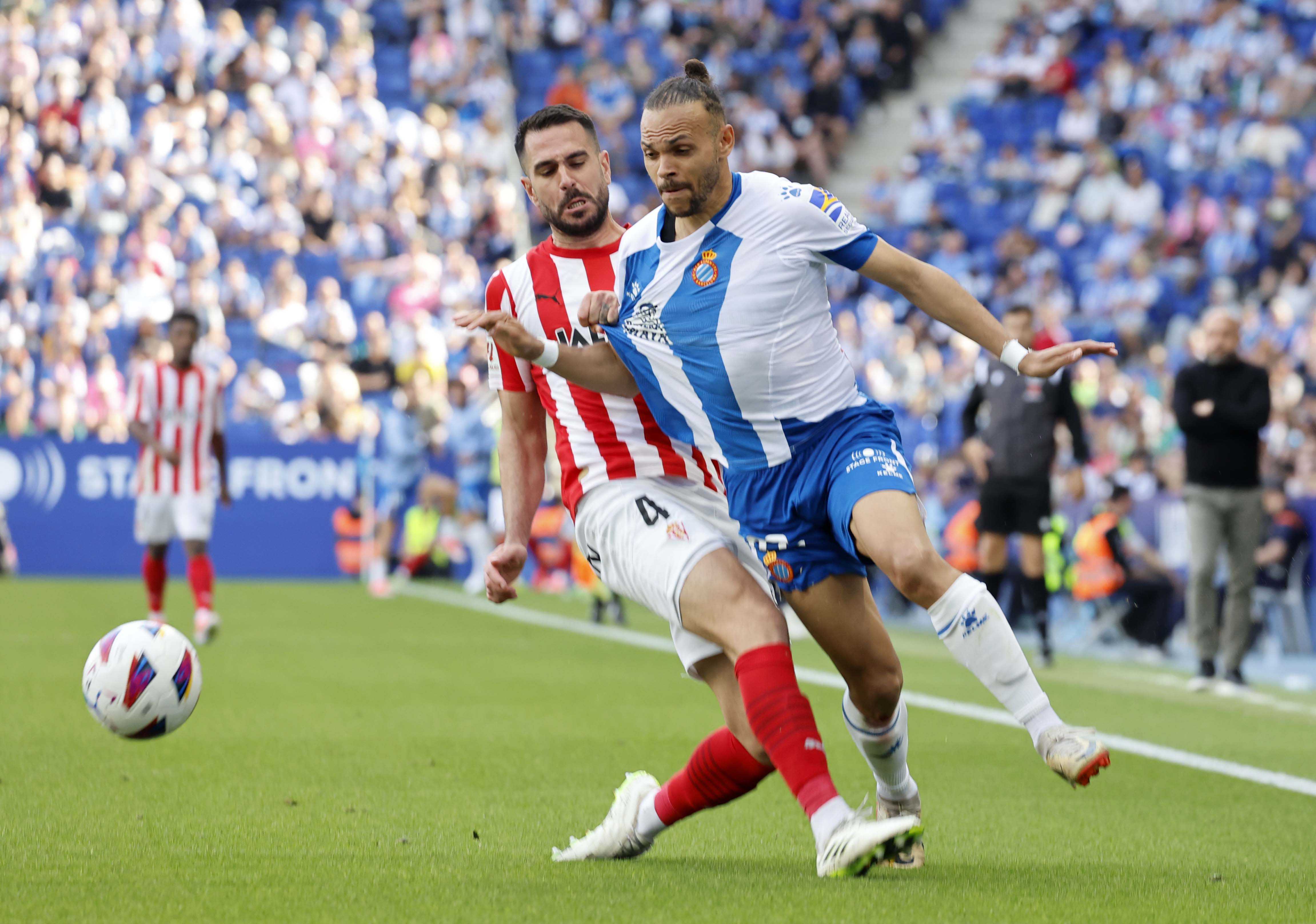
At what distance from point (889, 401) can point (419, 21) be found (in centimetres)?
1057

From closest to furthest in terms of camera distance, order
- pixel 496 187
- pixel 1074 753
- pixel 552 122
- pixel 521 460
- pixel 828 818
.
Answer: pixel 1074 753 < pixel 828 818 < pixel 552 122 < pixel 521 460 < pixel 496 187

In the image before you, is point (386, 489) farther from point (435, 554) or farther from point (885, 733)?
point (885, 733)

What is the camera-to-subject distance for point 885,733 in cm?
461

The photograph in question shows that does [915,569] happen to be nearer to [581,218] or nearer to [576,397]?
[576,397]

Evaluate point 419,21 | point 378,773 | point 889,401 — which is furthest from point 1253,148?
point 378,773

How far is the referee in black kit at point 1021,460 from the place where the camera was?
11.7 metres

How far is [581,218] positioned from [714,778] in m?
1.65

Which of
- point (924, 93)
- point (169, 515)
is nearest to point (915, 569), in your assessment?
point (169, 515)

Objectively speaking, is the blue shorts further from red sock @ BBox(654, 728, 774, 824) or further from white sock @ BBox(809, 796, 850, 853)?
white sock @ BBox(809, 796, 850, 853)

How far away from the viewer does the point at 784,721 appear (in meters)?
4.18

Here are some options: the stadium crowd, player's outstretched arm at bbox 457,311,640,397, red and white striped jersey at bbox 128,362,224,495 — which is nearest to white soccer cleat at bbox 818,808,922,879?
player's outstretched arm at bbox 457,311,640,397

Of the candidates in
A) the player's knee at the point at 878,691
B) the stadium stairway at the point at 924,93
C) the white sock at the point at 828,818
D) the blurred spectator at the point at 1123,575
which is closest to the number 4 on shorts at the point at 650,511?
the player's knee at the point at 878,691

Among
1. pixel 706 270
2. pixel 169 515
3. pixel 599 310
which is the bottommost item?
pixel 169 515

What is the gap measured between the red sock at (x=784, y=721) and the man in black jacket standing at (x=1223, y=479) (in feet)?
21.7
